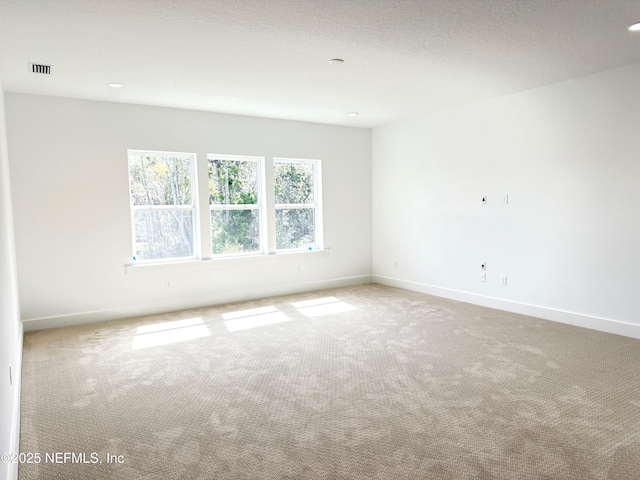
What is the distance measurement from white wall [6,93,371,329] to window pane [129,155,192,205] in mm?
169

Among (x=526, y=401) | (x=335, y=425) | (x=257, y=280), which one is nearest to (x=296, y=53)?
(x=335, y=425)

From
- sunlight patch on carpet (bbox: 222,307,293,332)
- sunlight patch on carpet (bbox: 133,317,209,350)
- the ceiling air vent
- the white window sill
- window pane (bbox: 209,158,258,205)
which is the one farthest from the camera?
window pane (bbox: 209,158,258,205)

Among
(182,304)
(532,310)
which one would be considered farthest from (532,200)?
(182,304)

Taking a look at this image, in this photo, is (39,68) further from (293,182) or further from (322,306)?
(322,306)

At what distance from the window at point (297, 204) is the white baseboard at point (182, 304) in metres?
0.62

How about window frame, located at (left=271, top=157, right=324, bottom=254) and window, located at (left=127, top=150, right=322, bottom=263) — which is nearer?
window, located at (left=127, top=150, right=322, bottom=263)

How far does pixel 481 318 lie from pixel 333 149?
10.9 feet

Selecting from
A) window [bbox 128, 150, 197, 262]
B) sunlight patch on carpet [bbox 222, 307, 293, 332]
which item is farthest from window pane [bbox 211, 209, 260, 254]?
sunlight patch on carpet [bbox 222, 307, 293, 332]

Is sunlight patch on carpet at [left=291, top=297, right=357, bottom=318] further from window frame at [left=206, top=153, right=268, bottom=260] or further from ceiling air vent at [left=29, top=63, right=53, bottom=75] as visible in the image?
ceiling air vent at [left=29, top=63, right=53, bottom=75]

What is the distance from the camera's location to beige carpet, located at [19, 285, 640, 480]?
2.14 metres

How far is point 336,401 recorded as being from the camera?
2809 millimetres

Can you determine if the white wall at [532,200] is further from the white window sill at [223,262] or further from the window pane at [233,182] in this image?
the window pane at [233,182]

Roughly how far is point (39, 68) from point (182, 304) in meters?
2.96

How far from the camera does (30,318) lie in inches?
178
